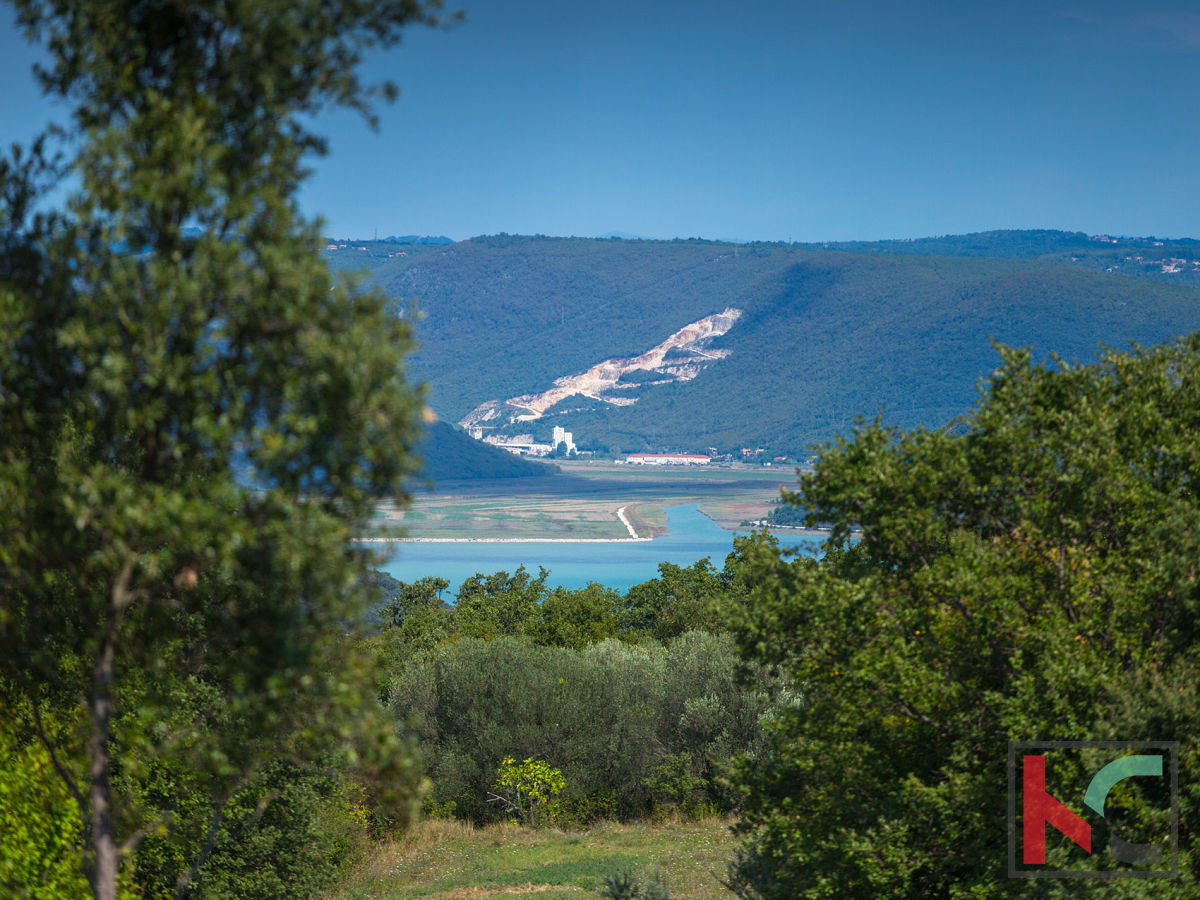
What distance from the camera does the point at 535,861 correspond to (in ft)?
94.2

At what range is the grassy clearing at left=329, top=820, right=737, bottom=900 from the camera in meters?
24.4

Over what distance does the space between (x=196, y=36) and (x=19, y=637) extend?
408 centimetres

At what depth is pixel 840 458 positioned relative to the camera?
16.4m

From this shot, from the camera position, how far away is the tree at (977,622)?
504 inches

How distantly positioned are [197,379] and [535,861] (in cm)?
2567

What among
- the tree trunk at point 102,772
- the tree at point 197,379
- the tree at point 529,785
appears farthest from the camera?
the tree at point 529,785

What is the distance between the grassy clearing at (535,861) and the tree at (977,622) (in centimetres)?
699

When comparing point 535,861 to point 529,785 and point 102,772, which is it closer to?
point 529,785

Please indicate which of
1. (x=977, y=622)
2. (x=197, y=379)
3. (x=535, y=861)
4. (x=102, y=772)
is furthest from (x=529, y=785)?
(x=197, y=379)

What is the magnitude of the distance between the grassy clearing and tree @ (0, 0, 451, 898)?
1601 cm

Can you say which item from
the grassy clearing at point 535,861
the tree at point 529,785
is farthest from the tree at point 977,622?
the tree at point 529,785

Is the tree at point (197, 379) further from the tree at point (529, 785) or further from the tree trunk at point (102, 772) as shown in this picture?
the tree at point (529, 785)

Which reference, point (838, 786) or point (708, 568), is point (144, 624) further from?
point (708, 568)

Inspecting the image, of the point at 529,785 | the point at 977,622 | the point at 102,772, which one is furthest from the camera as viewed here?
the point at 529,785
